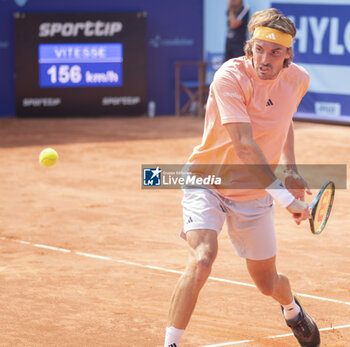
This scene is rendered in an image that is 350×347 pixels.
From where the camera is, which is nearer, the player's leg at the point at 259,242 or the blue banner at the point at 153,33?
the player's leg at the point at 259,242

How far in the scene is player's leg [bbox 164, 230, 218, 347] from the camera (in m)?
3.76

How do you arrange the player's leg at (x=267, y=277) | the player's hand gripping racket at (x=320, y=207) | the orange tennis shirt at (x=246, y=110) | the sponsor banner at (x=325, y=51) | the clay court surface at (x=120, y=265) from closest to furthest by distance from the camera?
1. the orange tennis shirt at (x=246, y=110)
2. the player's hand gripping racket at (x=320, y=207)
3. the player's leg at (x=267, y=277)
4. the clay court surface at (x=120, y=265)
5. the sponsor banner at (x=325, y=51)

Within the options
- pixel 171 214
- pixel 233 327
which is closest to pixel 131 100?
pixel 171 214

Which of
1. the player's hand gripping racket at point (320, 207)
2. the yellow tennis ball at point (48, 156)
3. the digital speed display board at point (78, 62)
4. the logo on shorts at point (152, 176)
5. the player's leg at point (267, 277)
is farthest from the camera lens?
the digital speed display board at point (78, 62)

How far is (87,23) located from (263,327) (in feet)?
38.1

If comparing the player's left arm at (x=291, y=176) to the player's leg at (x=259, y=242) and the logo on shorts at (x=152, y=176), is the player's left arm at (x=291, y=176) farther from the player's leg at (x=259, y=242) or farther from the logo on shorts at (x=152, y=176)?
the logo on shorts at (x=152, y=176)

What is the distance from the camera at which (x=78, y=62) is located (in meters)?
15.4

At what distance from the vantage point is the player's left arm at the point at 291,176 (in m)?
4.23

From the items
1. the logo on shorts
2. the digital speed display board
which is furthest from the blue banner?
Result: the logo on shorts

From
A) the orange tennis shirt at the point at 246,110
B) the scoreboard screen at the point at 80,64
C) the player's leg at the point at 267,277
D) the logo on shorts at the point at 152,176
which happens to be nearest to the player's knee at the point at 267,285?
the player's leg at the point at 267,277

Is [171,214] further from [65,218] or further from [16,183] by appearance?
[16,183]

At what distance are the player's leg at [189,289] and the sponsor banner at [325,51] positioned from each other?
10.7 meters

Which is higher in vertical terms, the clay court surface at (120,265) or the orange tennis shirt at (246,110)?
the orange tennis shirt at (246,110)

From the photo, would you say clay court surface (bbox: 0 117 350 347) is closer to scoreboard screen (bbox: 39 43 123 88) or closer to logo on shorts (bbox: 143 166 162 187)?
logo on shorts (bbox: 143 166 162 187)
